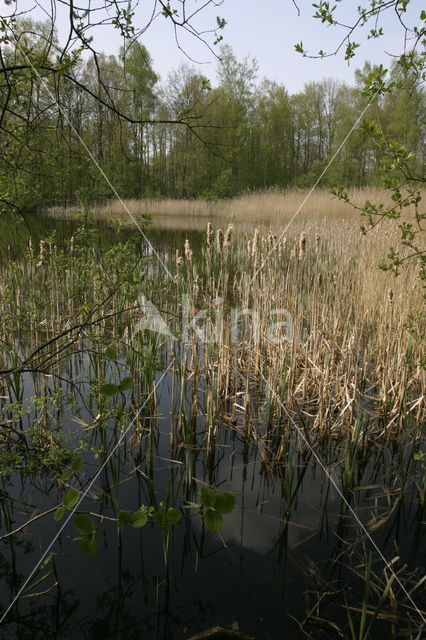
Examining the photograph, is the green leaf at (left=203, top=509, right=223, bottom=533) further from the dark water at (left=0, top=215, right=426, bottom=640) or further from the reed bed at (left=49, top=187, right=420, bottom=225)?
the reed bed at (left=49, top=187, right=420, bottom=225)

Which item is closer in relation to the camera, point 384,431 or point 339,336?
point 384,431

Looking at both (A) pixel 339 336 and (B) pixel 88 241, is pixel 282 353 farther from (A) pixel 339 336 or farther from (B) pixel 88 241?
(B) pixel 88 241

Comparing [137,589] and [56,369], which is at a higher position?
[56,369]

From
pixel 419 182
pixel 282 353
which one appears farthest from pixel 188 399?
pixel 419 182

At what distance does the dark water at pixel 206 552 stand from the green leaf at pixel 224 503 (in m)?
0.21

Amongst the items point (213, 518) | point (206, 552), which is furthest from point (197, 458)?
point (213, 518)

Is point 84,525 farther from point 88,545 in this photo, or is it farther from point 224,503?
point 224,503

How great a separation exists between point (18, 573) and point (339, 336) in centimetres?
307

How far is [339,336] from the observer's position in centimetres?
394

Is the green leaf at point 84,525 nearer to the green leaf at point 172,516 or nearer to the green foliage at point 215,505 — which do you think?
the green leaf at point 172,516

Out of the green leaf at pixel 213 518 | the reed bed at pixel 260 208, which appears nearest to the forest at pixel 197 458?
the green leaf at pixel 213 518

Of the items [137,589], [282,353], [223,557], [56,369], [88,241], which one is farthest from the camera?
[56,369]

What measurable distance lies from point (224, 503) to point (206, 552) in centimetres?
54

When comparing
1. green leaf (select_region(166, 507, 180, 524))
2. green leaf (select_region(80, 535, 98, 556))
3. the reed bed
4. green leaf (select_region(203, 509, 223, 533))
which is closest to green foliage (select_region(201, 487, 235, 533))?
green leaf (select_region(203, 509, 223, 533))
